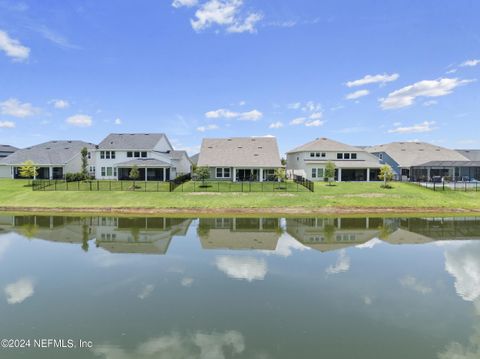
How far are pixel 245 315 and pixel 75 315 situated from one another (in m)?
5.12

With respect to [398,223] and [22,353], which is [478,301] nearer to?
[22,353]

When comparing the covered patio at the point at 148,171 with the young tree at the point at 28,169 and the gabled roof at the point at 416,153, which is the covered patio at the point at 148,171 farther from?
the gabled roof at the point at 416,153

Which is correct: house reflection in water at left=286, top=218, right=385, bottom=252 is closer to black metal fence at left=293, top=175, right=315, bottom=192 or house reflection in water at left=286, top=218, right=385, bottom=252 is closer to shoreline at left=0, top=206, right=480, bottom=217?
shoreline at left=0, top=206, right=480, bottom=217

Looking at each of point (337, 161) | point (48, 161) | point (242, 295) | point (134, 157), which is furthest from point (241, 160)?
point (242, 295)

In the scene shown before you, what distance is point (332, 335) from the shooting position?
8500 mm

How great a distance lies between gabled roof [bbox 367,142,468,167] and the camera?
51031mm

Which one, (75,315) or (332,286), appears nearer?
(75,315)

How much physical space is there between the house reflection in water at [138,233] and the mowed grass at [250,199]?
520 cm

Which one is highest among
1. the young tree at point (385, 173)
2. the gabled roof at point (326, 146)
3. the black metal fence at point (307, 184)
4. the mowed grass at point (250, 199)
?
the gabled roof at point (326, 146)

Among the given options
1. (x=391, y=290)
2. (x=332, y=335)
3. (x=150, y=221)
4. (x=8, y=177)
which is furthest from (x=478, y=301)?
(x=8, y=177)

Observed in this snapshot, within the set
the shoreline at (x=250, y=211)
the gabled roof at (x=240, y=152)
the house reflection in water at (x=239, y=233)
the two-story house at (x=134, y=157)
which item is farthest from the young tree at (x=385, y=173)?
the two-story house at (x=134, y=157)

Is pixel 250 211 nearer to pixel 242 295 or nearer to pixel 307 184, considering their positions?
pixel 307 184

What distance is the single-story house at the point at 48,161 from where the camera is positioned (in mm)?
49531

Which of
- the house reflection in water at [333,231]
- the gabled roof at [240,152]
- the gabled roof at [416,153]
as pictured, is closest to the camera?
the house reflection in water at [333,231]
